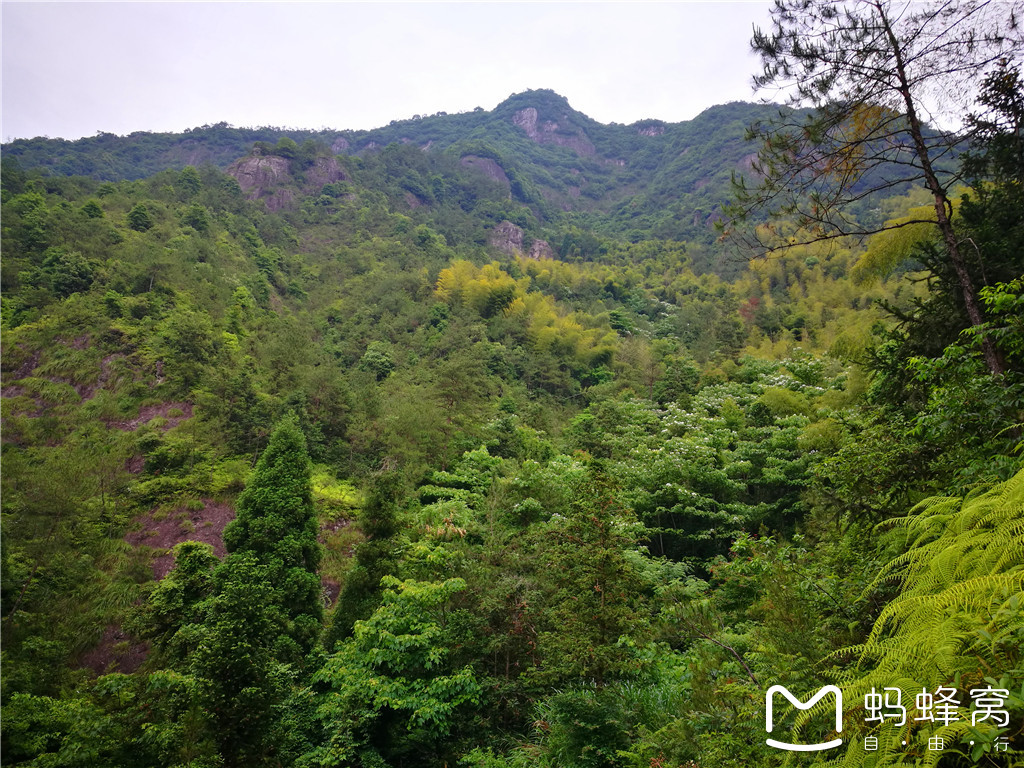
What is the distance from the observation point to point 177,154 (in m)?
67.9

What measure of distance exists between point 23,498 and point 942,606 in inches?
526

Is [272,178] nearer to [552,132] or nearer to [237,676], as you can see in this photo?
[237,676]

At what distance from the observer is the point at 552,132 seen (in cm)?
11262

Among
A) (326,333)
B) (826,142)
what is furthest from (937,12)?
(326,333)

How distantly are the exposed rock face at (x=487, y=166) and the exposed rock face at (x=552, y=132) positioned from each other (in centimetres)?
4128

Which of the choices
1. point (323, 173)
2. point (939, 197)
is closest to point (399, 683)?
point (939, 197)

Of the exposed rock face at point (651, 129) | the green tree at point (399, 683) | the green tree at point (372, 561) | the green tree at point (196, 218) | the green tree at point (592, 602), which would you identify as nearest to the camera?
the green tree at point (592, 602)

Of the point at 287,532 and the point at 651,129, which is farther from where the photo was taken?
the point at 651,129

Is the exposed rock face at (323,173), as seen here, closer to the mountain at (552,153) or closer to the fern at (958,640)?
the mountain at (552,153)

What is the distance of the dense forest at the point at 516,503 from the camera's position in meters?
3.43

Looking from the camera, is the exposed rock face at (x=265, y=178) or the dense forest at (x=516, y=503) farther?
the exposed rock face at (x=265, y=178)

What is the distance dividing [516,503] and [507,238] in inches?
1891

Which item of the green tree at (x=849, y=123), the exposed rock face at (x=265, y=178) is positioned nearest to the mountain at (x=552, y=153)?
the exposed rock face at (x=265, y=178)

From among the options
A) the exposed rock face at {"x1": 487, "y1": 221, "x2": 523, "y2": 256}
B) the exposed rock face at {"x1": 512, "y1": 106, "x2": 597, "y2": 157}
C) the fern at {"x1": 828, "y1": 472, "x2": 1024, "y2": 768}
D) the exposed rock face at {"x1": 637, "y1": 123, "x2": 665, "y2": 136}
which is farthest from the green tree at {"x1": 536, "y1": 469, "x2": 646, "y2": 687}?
the exposed rock face at {"x1": 637, "y1": 123, "x2": 665, "y2": 136}
